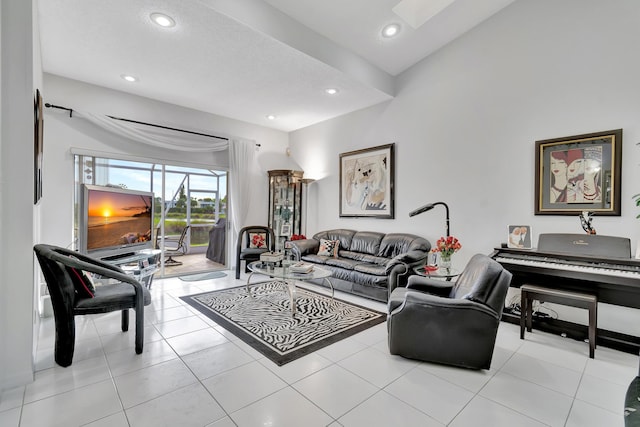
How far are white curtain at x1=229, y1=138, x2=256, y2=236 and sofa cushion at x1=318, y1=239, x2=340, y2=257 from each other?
172 cm

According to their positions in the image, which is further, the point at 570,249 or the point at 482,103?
the point at 482,103

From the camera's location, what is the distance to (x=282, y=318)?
314 centimetres

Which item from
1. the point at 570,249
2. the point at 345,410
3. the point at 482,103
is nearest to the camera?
the point at 345,410

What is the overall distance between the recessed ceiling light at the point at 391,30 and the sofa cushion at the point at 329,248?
3139mm

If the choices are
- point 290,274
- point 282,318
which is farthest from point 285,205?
point 282,318

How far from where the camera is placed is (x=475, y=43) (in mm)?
3760

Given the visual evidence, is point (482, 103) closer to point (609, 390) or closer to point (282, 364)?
point (609, 390)

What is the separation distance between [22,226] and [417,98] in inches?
182

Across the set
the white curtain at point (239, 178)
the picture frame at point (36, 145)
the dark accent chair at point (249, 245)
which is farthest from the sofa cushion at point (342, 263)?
the picture frame at point (36, 145)

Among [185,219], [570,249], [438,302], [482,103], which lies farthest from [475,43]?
[185,219]

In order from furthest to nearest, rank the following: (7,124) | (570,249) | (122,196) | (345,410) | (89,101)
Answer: (89,101)
(122,196)
(570,249)
(7,124)
(345,410)

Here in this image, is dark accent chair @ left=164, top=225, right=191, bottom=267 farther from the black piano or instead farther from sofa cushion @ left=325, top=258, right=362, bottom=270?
the black piano

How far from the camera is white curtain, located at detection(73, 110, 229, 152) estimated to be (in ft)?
13.5

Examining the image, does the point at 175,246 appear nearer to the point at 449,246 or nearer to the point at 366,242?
the point at 366,242
